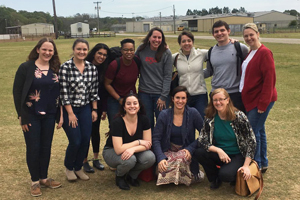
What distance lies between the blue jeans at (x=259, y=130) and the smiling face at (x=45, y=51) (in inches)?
104

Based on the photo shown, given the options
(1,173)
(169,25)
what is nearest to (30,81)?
(1,173)

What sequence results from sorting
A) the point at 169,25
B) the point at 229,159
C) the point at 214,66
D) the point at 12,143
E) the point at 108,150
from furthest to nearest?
the point at 169,25 → the point at 12,143 → the point at 214,66 → the point at 108,150 → the point at 229,159

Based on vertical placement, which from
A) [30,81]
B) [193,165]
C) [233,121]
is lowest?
[193,165]

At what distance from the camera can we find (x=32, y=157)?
3855 millimetres

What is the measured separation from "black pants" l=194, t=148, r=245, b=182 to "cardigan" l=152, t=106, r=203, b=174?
0.17 metres

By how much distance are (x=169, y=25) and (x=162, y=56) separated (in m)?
A: 104

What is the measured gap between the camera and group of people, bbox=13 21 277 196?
12.4 ft

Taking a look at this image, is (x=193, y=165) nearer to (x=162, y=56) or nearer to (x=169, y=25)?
(x=162, y=56)

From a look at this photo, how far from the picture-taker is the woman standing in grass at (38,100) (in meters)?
3.62

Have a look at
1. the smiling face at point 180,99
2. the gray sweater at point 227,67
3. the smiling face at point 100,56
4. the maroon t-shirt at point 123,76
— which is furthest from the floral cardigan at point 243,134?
the smiling face at point 100,56

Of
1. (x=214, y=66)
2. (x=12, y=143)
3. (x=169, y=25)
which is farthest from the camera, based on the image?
(x=169, y=25)

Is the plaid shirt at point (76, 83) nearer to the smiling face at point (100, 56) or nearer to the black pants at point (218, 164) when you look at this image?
the smiling face at point (100, 56)

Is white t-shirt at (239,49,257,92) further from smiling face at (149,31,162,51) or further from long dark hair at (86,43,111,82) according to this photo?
long dark hair at (86,43,111,82)

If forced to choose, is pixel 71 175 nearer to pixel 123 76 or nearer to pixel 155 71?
pixel 123 76
